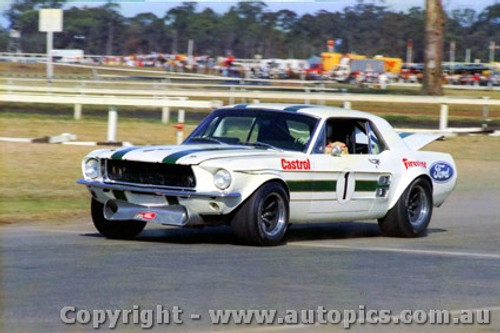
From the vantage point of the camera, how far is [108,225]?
35.4 ft

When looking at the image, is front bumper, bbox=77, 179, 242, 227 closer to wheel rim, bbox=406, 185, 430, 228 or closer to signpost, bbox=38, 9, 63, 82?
wheel rim, bbox=406, 185, 430, 228

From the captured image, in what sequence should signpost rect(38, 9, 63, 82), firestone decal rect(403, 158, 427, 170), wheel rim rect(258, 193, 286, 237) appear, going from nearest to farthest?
wheel rim rect(258, 193, 286, 237) → firestone decal rect(403, 158, 427, 170) → signpost rect(38, 9, 63, 82)

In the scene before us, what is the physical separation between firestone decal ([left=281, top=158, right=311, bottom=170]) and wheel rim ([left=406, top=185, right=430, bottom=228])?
1.78 m

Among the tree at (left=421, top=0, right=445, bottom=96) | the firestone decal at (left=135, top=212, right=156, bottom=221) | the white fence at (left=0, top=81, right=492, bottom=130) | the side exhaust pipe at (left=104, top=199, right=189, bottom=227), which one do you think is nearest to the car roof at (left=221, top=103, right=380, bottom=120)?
the side exhaust pipe at (left=104, top=199, right=189, bottom=227)

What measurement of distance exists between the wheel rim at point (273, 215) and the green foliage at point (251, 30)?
8.93 m

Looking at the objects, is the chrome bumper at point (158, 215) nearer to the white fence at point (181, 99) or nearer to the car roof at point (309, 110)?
the car roof at point (309, 110)

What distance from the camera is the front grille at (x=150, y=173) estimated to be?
10.2m

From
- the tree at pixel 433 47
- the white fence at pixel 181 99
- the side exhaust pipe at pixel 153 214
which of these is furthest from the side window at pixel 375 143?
the tree at pixel 433 47

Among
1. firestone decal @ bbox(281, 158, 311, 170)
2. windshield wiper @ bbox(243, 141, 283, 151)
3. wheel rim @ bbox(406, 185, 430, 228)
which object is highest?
windshield wiper @ bbox(243, 141, 283, 151)

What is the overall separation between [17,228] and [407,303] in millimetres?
5254

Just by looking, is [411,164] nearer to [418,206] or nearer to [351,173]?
[418,206]

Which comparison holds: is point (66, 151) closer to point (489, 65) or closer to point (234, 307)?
point (234, 307)

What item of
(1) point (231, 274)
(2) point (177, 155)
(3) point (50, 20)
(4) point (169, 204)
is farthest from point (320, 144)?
(3) point (50, 20)

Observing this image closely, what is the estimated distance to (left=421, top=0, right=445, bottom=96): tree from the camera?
3231cm
